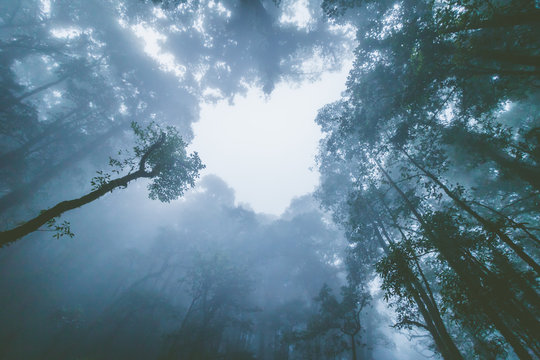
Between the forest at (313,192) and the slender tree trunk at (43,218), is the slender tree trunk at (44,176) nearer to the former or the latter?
the forest at (313,192)

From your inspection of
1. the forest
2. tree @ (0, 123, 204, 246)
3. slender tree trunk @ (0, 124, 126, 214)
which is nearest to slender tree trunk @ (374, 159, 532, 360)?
the forest

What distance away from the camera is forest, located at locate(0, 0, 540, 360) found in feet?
26.1

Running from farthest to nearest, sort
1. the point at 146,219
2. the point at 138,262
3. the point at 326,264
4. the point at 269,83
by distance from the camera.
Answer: the point at 146,219 → the point at 326,264 → the point at 138,262 → the point at 269,83

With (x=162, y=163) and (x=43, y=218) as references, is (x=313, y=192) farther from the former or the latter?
(x=43, y=218)

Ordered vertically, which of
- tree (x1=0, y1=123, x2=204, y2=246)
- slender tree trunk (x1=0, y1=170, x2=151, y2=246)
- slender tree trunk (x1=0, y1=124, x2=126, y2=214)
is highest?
slender tree trunk (x1=0, y1=124, x2=126, y2=214)

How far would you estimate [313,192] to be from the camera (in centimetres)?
2573

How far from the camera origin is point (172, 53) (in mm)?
27016

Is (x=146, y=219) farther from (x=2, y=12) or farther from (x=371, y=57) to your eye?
(x=371, y=57)

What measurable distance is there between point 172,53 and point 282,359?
4193 cm

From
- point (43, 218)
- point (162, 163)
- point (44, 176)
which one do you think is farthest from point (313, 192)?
point (44, 176)

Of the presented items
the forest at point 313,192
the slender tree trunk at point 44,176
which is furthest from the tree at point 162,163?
the slender tree trunk at point 44,176

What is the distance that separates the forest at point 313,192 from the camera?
795 centimetres

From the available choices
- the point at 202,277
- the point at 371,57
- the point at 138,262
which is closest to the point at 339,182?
the point at 371,57

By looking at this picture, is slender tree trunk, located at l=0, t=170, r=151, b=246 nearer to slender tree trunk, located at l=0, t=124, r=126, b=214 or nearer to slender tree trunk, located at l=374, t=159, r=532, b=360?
slender tree trunk, located at l=374, t=159, r=532, b=360
